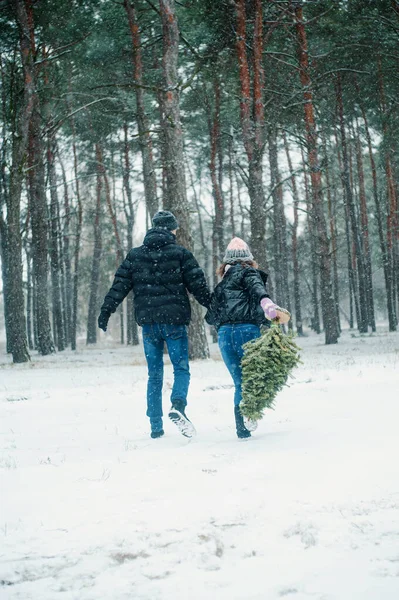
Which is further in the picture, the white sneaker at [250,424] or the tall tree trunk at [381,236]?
the tall tree trunk at [381,236]

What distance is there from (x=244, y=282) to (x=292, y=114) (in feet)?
58.1

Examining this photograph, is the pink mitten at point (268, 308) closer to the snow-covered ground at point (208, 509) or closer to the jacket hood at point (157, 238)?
the snow-covered ground at point (208, 509)

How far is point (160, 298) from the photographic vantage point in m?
5.98

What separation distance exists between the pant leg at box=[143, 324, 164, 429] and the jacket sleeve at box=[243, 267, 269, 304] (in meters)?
1.03

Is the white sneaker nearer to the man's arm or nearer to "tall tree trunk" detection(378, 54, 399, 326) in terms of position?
the man's arm

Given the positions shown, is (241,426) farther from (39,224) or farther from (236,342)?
(39,224)

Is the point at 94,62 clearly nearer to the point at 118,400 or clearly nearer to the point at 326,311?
the point at 326,311

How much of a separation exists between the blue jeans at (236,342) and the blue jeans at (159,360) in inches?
17.4

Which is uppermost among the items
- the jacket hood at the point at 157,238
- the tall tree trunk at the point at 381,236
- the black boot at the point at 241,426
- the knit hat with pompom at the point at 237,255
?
the tall tree trunk at the point at 381,236

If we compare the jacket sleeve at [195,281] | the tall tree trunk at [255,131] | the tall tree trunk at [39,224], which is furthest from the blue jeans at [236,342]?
the tall tree trunk at [39,224]

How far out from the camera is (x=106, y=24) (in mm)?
19922

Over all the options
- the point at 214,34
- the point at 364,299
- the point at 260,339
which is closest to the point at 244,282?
the point at 260,339

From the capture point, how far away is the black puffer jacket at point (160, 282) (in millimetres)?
5957

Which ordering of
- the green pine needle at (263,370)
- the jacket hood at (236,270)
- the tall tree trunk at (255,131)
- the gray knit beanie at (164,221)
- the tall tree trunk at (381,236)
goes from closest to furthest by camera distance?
the green pine needle at (263,370)
the jacket hood at (236,270)
the gray knit beanie at (164,221)
the tall tree trunk at (255,131)
the tall tree trunk at (381,236)
